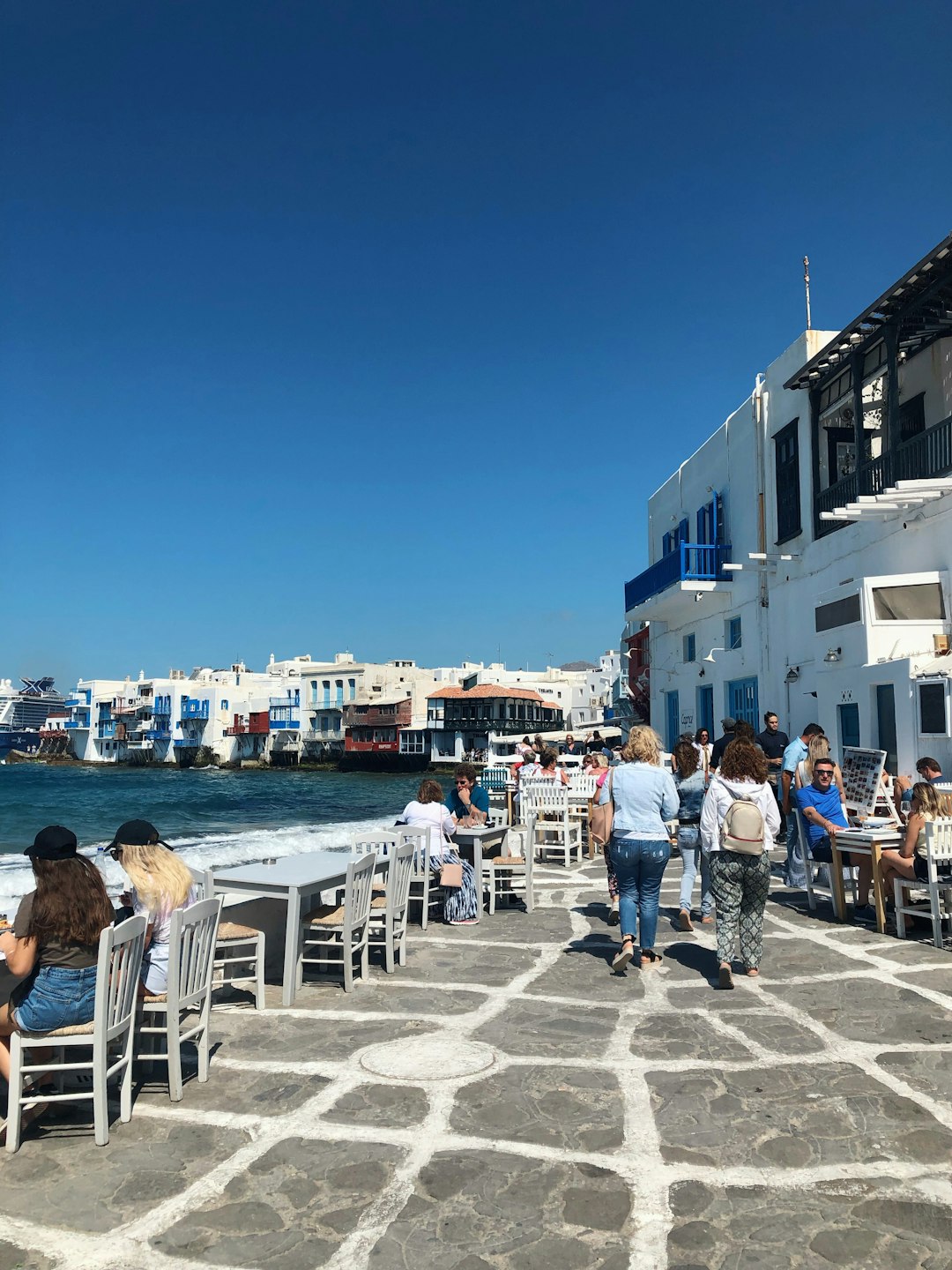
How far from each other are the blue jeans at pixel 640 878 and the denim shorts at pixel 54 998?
11.6ft

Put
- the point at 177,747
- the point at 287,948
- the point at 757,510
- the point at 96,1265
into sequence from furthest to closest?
1. the point at 177,747
2. the point at 757,510
3. the point at 287,948
4. the point at 96,1265

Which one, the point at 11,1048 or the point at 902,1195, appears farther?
the point at 11,1048

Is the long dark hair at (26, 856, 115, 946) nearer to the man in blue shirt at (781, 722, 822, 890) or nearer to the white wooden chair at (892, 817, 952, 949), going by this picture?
the white wooden chair at (892, 817, 952, 949)

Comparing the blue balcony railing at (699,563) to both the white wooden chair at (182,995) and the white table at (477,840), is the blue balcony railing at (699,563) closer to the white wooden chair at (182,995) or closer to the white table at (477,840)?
the white table at (477,840)

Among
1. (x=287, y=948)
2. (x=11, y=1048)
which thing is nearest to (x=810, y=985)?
(x=287, y=948)

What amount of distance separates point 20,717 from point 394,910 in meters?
198

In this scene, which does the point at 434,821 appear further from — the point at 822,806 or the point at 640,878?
the point at 822,806

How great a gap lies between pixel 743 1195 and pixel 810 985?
301 cm

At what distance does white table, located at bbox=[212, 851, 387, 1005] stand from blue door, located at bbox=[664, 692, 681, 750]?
52.2 ft

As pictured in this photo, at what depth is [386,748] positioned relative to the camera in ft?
259

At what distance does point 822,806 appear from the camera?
840 centimetres

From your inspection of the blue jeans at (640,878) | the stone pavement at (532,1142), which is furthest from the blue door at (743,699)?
the stone pavement at (532,1142)

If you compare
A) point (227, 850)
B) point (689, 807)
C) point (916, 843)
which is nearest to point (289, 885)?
point (689, 807)

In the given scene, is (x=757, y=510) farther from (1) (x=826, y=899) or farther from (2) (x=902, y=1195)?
(2) (x=902, y=1195)
